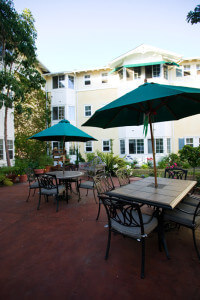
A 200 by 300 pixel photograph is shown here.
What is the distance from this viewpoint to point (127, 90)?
46.2 ft

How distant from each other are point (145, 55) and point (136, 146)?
841 cm

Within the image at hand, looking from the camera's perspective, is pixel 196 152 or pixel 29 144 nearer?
pixel 196 152

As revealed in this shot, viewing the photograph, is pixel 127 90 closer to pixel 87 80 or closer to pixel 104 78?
pixel 104 78

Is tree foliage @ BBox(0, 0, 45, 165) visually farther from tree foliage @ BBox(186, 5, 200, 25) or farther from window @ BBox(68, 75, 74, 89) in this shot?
tree foliage @ BBox(186, 5, 200, 25)

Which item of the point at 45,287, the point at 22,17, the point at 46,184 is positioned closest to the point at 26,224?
the point at 46,184

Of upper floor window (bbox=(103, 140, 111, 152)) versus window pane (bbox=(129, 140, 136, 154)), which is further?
upper floor window (bbox=(103, 140, 111, 152))

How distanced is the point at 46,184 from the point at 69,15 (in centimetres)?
941

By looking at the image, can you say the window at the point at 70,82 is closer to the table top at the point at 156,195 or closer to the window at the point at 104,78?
the window at the point at 104,78

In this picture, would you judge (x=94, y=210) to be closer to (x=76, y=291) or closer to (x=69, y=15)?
(x=76, y=291)

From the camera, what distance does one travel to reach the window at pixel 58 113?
1559 centimetres

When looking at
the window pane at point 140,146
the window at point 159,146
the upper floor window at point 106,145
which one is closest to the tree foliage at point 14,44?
the upper floor window at point 106,145

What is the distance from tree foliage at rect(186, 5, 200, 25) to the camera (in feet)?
20.6

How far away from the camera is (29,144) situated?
12.9 m

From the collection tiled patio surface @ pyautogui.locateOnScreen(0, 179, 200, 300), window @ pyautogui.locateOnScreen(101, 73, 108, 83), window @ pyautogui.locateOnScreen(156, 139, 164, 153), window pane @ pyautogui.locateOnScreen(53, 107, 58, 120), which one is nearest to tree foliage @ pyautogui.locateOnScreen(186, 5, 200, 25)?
tiled patio surface @ pyautogui.locateOnScreen(0, 179, 200, 300)
